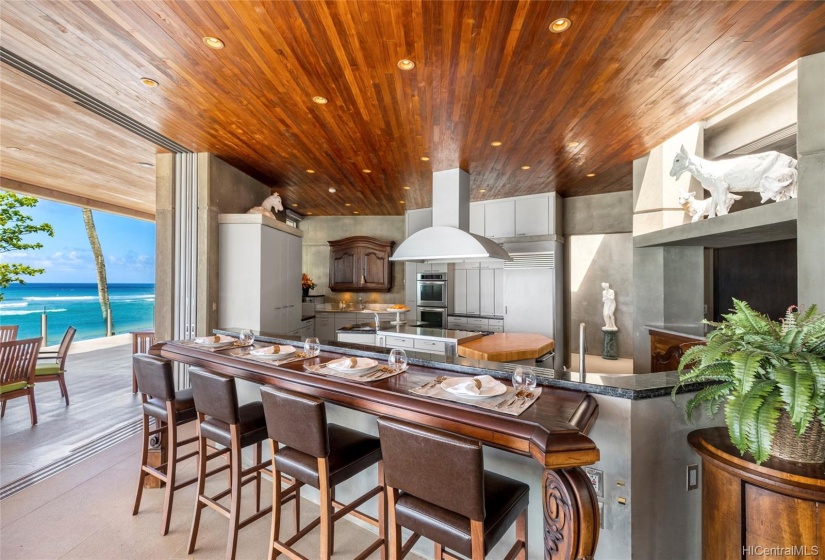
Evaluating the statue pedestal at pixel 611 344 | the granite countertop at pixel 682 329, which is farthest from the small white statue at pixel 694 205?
the statue pedestal at pixel 611 344

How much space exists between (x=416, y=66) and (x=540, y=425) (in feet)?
7.34

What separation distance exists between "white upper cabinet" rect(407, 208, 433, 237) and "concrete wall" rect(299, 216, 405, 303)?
2.23 feet

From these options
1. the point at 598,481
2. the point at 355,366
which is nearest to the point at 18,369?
the point at 355,366

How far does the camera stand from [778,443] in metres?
1.25

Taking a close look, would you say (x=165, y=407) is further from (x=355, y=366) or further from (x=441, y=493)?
(x=441, y=493)

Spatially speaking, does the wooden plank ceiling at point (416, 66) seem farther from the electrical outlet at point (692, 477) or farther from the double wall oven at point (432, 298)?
the double wall oven at point (432, 298)

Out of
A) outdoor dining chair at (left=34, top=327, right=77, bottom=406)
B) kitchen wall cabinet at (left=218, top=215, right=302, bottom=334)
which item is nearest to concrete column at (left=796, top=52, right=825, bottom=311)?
kitchen wall cabinet at (left=218, top=215, right=302, bottom=334)

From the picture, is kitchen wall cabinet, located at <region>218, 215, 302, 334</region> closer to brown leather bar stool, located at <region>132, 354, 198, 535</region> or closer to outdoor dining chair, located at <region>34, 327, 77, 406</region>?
outdoor dining chair, located at <region>34, 327, 77, 406</region>

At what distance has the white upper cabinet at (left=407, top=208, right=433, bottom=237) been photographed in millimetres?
6762

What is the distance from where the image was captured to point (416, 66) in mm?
2322

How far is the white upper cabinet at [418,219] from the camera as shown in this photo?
6762mm

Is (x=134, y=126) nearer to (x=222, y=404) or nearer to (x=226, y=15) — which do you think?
(x=226, y=15)

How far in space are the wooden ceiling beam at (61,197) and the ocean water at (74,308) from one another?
7.47 m

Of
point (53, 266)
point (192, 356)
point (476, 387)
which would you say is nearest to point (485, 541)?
point (476, 387)
